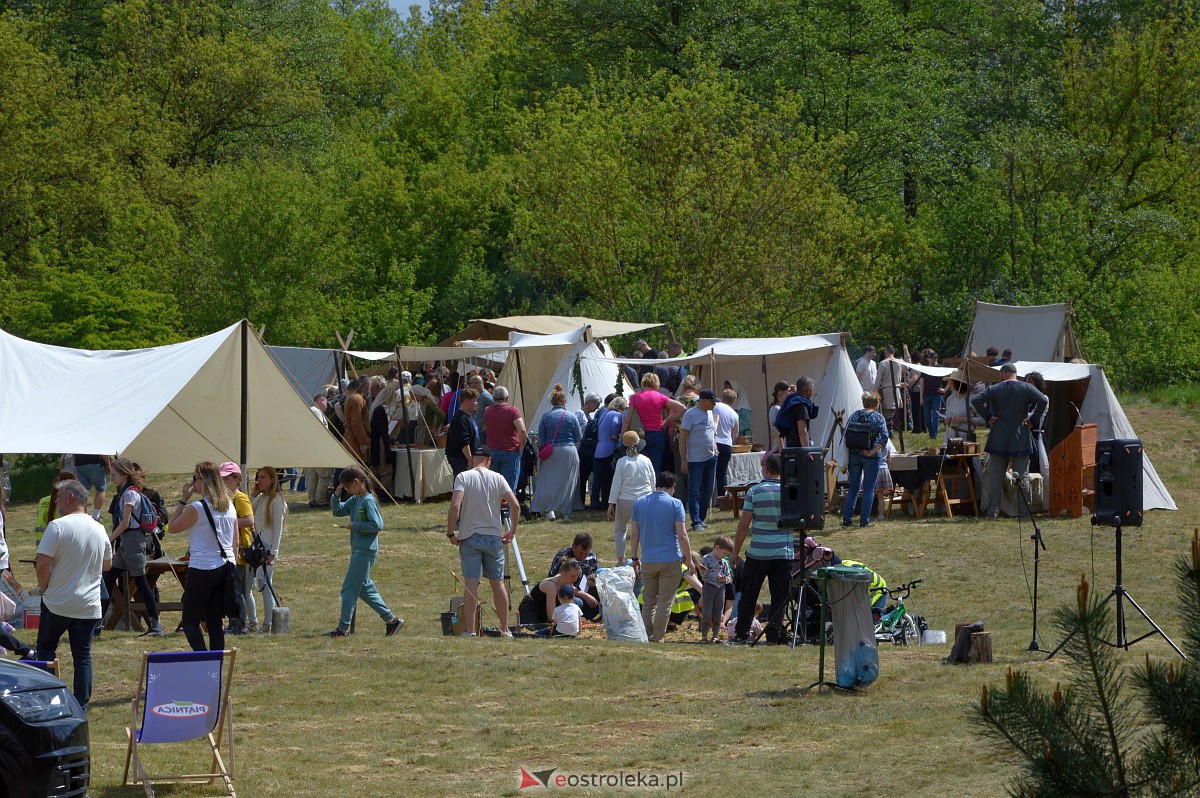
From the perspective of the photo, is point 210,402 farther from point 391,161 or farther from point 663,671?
point 391,161

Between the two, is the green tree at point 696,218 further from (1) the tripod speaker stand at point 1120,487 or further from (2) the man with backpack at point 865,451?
(1) the tripod speaker stand at point 1120,487

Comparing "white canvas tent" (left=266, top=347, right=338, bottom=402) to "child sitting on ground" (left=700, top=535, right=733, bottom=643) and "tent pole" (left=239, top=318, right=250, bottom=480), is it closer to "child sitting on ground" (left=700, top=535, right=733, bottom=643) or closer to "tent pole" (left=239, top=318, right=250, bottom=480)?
"tent pole" (left=239, top=318, right=250, bottom=480)

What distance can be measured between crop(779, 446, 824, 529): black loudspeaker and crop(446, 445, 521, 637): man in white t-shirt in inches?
95.4

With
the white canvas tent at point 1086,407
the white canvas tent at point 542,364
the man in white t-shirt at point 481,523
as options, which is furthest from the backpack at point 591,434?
the man in white t-shirt at point 481,523

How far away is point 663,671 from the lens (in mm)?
10719

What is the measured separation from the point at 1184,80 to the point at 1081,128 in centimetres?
262

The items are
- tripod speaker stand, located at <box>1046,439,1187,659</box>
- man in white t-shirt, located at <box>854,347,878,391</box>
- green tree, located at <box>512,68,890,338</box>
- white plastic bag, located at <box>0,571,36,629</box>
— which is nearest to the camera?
tripod speaker stand, located at <box>1046,439,1187,659</box>

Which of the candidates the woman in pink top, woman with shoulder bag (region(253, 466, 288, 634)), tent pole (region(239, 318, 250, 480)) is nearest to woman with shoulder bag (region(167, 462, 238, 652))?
woman with shoulder bag (region(253, 466, 288, 634))

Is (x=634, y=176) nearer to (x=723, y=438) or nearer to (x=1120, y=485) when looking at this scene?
(x=723, y=438)

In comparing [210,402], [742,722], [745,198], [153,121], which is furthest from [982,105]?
[742,722]

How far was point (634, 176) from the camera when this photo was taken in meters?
31.5

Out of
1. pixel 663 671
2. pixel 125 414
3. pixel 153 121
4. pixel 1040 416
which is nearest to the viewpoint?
pixel 663 671

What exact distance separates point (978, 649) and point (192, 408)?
24.4ft
